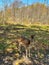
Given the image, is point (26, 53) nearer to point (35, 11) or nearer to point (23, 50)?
point (23, 50)

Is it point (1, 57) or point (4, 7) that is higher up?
point (4, 7)

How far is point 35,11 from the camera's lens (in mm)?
40281

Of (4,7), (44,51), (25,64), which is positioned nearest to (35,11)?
(4,7)

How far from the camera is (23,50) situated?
8609mm

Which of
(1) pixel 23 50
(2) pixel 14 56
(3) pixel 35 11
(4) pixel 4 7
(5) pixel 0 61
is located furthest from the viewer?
(3) pixel 35 11

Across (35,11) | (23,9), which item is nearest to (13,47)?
(23,9)

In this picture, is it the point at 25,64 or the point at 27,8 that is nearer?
the point at 25,64

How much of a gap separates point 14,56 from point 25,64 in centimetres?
191

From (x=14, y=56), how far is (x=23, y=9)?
28.9m

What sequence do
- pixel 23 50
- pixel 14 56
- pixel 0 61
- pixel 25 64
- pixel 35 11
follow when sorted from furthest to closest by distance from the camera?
pixel 35 11, pixel 23 50, pixel 14 56, pixel 0 61, pixel 25 64

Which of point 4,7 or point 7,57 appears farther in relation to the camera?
point 4,7

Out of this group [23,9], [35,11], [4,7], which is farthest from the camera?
[35,11]

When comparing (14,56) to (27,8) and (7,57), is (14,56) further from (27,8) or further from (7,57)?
(27,8)

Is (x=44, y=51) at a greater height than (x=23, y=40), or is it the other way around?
(x=23, y=40)
